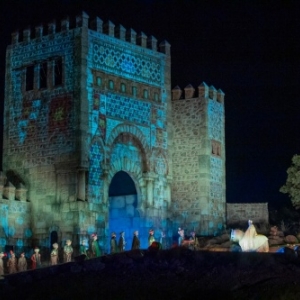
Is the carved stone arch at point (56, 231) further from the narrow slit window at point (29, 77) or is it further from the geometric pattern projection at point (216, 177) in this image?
the geometric pattern projection at point (216, 177)

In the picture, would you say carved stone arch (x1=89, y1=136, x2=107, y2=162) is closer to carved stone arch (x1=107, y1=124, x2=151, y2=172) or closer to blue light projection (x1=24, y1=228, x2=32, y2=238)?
carved stone arch (x1=107, y1=124, x2=151, y2=172)

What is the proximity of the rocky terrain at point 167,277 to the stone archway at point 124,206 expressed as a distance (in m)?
11.9

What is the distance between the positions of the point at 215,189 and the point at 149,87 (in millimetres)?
5823

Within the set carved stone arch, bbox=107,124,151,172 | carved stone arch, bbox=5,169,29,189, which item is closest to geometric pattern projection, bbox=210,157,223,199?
carved stone arch, bbox=107,124,151,172

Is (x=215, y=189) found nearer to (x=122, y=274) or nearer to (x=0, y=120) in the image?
(x=0, y=120)

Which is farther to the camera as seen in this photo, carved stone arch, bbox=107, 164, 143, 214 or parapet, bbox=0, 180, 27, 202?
carved stone arch, bbox=107, 164, 143, 214

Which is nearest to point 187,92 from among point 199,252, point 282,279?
point 199,252

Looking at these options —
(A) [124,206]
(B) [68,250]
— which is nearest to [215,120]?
(A) [124,206]

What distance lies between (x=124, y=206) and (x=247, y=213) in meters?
6.18

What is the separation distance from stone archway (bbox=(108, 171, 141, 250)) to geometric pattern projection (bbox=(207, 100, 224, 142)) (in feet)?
14.7

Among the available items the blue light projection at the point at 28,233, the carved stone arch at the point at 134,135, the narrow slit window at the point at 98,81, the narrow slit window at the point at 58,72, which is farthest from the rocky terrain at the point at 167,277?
the narrow slit window at the point at 58,72

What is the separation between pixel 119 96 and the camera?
141ft

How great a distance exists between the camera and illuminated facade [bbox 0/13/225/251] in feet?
135

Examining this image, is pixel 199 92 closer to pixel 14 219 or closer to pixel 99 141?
pixel 99 141
